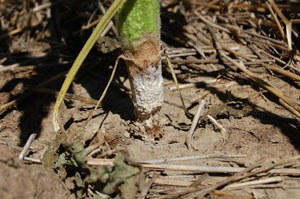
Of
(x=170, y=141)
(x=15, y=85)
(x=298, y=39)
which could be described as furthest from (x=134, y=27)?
(x=298, y=39)

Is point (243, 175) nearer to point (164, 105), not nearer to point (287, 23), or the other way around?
point (164, 105)

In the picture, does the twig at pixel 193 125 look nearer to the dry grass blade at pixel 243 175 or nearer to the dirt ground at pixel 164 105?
the dirt ground at pixel 164 105

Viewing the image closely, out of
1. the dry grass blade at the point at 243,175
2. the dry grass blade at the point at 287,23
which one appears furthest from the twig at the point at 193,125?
the dry grass blade at the point at 287,23

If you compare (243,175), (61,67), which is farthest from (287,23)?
(61,67)

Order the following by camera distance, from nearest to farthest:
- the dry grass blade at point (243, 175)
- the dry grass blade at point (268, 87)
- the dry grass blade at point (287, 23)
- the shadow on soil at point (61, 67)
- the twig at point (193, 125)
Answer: the dry grass blade at point (243, 175) → the twig at point (193, 125) → the dry grass blade at point (268, 87) → the shadow on soil at point (61, 67) → the dry grass blade at point (287, 23)

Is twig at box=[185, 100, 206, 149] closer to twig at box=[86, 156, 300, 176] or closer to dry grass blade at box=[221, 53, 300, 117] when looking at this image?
twig at box=[86, 156, 300, 176]

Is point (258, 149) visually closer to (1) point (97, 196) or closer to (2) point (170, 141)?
(2) point (170, 141)

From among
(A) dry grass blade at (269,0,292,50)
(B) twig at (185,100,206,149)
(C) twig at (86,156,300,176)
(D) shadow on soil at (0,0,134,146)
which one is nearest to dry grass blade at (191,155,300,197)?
(C) twig at (86,156,300,176)

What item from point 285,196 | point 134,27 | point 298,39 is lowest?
point 285,196
